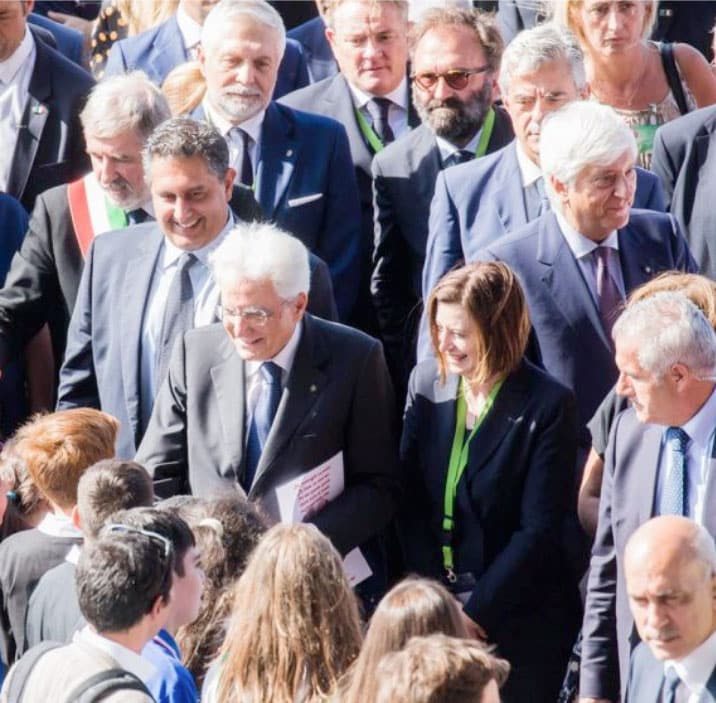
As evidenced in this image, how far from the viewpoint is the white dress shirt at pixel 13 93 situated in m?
8.28

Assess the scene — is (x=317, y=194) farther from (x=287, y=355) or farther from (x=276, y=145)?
(x=287, y=355)

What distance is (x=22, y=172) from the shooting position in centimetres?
824

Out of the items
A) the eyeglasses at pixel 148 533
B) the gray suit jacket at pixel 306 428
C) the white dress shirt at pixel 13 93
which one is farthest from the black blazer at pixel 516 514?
the white dress shirt at pixel 13 93

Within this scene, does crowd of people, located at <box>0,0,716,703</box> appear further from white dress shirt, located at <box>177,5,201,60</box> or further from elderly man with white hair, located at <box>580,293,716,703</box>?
white dress shirt, located at <box>177,5,201,60</box>

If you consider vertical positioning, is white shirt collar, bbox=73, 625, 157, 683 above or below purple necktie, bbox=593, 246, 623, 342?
below

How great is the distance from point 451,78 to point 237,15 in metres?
0.87

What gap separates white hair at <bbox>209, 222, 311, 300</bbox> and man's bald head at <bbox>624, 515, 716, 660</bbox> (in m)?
1.64

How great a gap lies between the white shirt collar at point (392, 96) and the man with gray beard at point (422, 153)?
1.45 feet

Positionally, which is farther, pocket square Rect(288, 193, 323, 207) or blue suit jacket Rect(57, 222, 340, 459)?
pocket square Rect(288, 193, 323, 207)

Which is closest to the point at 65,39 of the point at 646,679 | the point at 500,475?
the point at 500,475

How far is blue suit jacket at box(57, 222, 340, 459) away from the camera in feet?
23.2

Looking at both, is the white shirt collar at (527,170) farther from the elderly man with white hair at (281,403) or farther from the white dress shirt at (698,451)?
the white dress shirt at (698,451)

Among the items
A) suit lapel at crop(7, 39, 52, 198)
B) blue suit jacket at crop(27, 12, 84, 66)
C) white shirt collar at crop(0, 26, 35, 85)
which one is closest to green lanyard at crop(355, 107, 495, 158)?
suit lapel at crop(7, 39, 52, 198)

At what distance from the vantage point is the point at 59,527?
632cm
